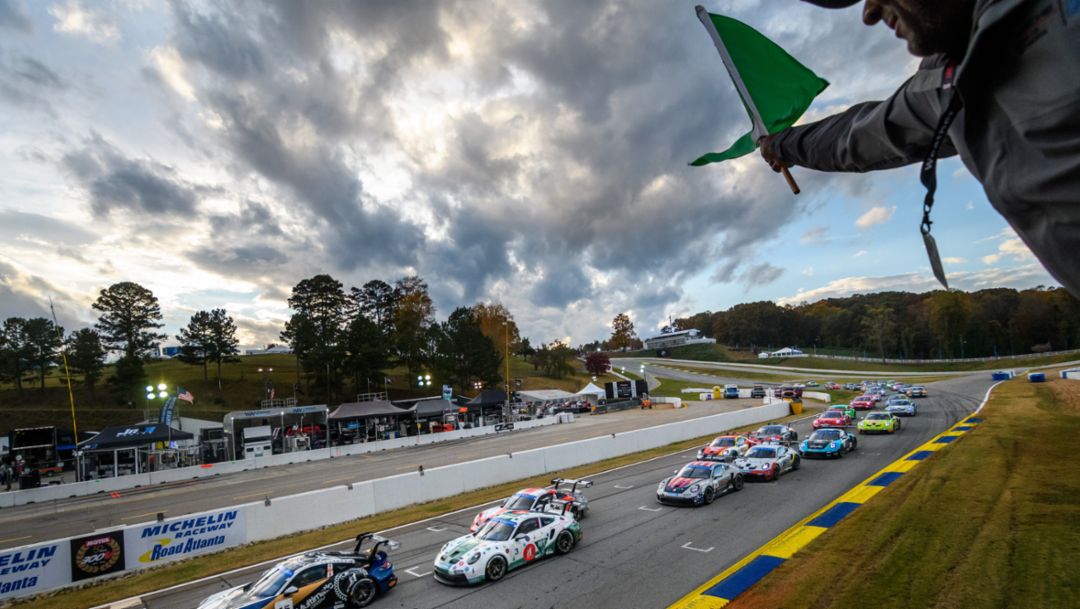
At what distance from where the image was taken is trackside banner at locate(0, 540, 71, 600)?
51.4 ft

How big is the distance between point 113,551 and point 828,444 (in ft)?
98.1

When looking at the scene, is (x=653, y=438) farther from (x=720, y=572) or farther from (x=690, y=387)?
(x=690, y=387)

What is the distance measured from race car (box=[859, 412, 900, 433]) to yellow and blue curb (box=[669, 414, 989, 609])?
1007 centimetres

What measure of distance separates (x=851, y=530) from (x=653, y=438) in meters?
21.6

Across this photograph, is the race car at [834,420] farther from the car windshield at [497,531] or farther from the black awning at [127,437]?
the black awning at [127,437]

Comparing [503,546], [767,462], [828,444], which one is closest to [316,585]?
[503,546]

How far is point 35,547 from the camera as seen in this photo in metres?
16.1

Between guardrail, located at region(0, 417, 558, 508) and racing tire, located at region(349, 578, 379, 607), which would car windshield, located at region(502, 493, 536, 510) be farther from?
guardrail, located at region(0, 417, 558, 508)

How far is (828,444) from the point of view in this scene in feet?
87.9

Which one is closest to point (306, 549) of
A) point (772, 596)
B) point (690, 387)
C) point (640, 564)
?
point (640, 564)

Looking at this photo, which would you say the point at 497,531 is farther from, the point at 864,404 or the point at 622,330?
the point at 622,330

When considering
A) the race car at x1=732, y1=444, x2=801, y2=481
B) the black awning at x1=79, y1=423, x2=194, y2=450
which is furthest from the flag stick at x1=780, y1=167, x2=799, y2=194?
the black awning at x1=79, y1=423, x2=194, y2=450

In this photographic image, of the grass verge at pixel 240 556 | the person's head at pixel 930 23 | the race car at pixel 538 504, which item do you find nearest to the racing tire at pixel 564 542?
the race car at pixel 538 504

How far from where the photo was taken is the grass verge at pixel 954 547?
10.9 metres
